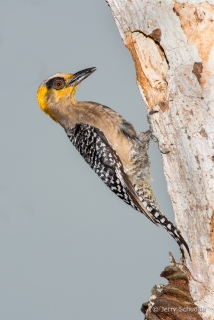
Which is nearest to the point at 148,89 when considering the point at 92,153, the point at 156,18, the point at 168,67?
the point at 168,67

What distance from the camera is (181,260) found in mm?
4672

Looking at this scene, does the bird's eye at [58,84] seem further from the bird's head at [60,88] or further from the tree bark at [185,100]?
the tree bark at [185,100]

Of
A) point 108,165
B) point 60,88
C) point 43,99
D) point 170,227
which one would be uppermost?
point 60,88

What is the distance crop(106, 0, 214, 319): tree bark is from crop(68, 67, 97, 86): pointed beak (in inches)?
71.7

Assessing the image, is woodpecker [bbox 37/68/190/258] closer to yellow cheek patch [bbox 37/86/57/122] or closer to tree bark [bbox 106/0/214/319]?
yellow cheek patch [bbox 37/86/57/122]

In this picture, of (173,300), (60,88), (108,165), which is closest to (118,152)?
(108,165)

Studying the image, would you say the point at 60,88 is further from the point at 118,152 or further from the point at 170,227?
the point at 170,227

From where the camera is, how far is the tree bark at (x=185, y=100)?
13.7 feet

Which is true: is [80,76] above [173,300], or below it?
above

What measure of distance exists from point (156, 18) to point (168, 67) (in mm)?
487

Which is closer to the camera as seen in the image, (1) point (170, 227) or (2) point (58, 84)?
(1) point (170, 227)

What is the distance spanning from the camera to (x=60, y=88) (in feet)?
22.5

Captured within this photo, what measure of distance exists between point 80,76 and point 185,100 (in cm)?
275

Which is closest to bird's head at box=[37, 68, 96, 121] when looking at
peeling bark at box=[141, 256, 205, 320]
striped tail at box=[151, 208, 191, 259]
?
striped tail at box=[151, 208, 191, 259]
